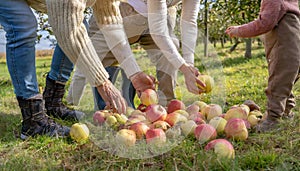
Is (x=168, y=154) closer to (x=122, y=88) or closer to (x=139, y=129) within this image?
(x=139, y=129)

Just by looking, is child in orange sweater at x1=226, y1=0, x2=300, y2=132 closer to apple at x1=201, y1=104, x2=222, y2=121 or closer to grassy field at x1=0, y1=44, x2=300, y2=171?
grassy field at x1=0, y1=44, x2=300, y2=171

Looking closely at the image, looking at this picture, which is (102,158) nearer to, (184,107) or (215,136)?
(215,136)

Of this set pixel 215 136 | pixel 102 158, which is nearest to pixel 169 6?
pixel 215 136

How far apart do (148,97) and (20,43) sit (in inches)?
33.2

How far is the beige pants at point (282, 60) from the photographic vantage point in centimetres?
219

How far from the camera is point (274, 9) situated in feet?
7.06

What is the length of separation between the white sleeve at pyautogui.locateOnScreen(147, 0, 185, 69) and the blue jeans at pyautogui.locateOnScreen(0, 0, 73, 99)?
0.74 metres

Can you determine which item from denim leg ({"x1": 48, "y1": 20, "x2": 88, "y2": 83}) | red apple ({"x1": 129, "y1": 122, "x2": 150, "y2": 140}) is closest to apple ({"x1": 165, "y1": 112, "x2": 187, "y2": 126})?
red apple ({"x1": 129, "y1": 122, "x2": 150, "y2": 140})

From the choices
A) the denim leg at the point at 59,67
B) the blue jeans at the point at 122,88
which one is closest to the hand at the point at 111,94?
the blue jeans at the point at 122,88

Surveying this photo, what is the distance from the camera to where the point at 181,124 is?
7.21ft

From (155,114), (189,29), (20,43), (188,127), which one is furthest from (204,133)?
(20,43)

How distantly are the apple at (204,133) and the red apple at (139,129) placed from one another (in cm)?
27

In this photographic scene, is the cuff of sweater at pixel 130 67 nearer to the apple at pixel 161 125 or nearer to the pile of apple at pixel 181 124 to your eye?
the pile of apple at pixel 181 124

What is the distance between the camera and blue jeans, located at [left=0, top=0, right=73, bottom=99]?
2.07 m
